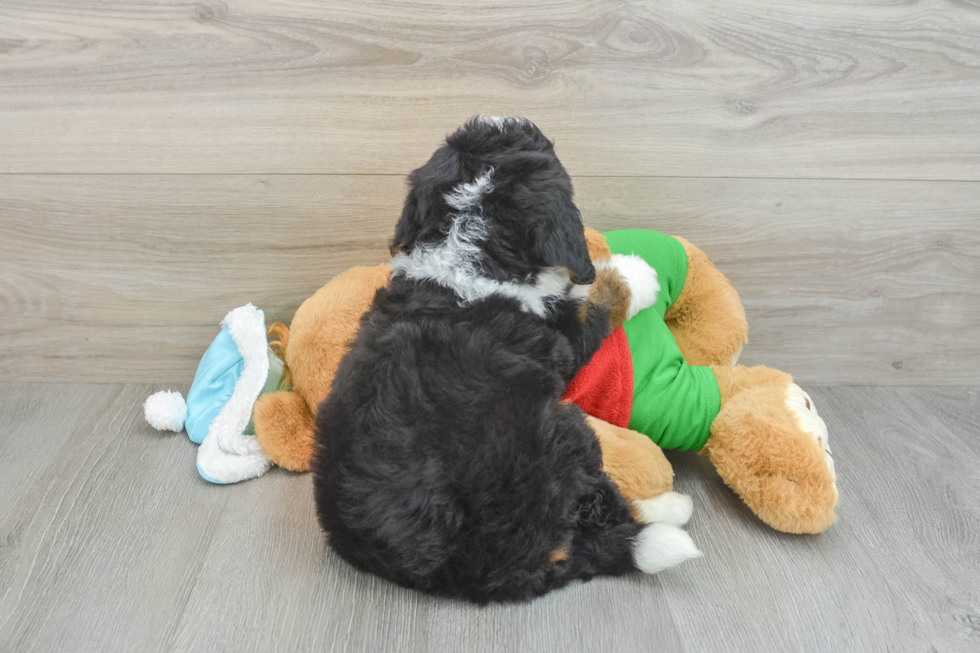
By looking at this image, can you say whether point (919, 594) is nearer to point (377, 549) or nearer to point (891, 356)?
point (891, 356)

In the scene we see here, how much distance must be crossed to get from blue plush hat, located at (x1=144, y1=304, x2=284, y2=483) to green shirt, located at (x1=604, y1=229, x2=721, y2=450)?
29.5 inches

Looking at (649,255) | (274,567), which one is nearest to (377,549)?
(274,567)

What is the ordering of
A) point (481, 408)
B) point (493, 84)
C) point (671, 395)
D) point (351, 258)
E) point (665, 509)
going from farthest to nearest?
point (351, 258)
point (493, 84)
point (671, 395)
point (665, 509)
point (481, 408)

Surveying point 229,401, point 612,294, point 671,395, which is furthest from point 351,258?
point 671,395

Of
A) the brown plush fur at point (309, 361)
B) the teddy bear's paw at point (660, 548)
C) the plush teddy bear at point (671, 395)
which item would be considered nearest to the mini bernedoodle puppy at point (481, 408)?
the teddy bear's paw at point (660, 548)

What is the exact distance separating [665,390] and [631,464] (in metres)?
0.18

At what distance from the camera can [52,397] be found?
156 cm

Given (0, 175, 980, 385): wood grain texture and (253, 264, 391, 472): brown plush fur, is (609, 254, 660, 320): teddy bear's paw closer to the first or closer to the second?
(0, 175, 980, 385): wood grain texture

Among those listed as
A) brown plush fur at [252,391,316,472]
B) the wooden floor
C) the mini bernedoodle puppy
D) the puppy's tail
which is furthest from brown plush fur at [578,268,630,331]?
brown plush fur at [252,391,316,472]

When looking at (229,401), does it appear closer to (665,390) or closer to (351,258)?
(351,258)

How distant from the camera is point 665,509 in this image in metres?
1.07

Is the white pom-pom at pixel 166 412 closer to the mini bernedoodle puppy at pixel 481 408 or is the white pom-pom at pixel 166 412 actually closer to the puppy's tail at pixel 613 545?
the mini bernedoodle puppy at pixel 481 408

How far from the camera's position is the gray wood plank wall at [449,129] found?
4.24 feet

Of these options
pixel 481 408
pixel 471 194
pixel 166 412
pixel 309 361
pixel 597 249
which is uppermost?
pixel 471 194
